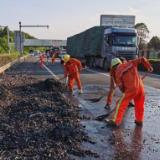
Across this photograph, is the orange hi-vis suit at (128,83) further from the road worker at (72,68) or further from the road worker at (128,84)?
the road worker at (72,68)

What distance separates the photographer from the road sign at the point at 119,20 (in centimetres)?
3056

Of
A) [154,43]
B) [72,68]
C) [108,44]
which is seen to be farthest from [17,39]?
[154,43]

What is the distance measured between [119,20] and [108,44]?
14.0 meters

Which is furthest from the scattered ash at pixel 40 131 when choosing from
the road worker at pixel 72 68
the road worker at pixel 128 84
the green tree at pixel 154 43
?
the green tree at pixel 154 43

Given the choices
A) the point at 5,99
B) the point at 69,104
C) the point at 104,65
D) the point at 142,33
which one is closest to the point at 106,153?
the point at 69,104

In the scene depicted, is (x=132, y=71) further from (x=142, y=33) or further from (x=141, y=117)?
(x=142, y=33)

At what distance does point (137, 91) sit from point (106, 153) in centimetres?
169

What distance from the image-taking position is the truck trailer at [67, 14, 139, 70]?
1833cm

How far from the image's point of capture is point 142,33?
179ft

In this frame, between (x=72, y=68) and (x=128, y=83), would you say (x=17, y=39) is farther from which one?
(x=128, y=83)

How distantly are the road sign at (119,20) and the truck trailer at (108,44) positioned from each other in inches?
312

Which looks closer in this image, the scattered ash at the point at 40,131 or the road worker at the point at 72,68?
the scattered ash at the point at 40,131

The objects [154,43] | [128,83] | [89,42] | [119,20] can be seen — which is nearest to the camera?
[128,83]

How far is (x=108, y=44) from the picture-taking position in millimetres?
18969
